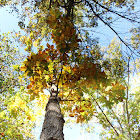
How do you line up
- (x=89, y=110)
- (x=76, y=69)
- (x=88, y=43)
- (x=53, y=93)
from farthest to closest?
(x=88, y=43), (x=89, y=110), (x=53, y=93), (x=76, y=69)

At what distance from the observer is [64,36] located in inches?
53.2

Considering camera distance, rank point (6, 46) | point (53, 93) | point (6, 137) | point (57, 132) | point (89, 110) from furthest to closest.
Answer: point (6, 46) < point (6, 137) < point (89, 110) < point (53, 93) < point (57, 132)

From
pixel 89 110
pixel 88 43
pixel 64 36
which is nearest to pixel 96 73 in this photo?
pixel 64 36

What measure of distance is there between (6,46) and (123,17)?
694cm

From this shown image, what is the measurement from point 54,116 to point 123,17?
8.06ft

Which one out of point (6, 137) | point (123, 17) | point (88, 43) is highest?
point (123, 17)

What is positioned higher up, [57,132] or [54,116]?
[54,116]

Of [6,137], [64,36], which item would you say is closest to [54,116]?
[64,36]

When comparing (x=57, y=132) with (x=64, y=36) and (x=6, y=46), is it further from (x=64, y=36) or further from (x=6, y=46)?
(x=6, y=46)

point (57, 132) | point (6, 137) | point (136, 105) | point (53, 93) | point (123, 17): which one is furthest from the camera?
point (136, 105)

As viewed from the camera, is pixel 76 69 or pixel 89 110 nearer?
pixel 76 69

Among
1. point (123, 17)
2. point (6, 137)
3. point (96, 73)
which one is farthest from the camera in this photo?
point (6, 137)

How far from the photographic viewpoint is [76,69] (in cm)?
183

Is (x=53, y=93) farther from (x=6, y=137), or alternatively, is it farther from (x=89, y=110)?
(x=6, y=137)
